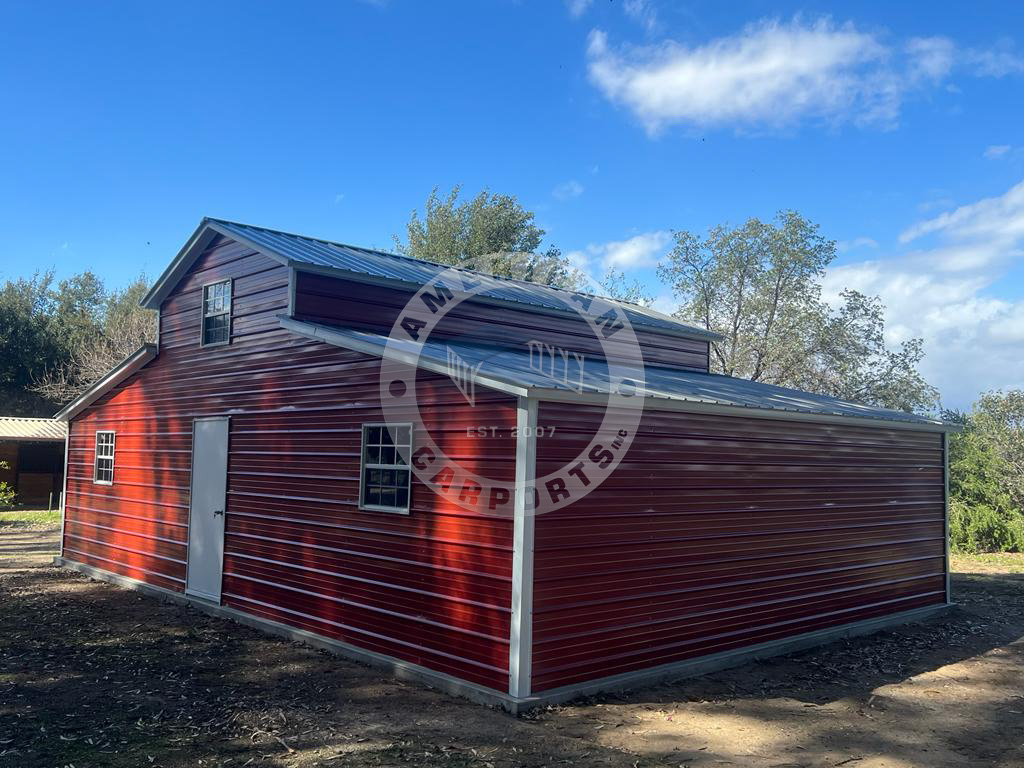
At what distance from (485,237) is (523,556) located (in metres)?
32.4

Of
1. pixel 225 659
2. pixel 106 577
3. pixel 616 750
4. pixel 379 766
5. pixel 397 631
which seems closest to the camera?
pixel 379 766

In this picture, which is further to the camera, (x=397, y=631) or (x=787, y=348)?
(x=787, y=348)

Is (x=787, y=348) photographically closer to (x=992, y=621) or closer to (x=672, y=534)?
(x=992, y=621)

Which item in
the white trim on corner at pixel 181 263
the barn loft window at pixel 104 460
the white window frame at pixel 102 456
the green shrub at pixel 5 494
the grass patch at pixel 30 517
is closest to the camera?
the white trim on corner at pixel 181 263

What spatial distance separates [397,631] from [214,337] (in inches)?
242

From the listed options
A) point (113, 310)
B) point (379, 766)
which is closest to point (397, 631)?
point (379, 766)

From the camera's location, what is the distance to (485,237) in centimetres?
3819

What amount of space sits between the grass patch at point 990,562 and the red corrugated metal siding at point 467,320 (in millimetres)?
8330

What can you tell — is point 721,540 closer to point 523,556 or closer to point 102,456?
point 523,556

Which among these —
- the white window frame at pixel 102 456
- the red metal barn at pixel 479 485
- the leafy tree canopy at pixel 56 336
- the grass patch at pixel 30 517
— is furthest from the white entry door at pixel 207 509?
the leafy tree canopy at pixel 56 336

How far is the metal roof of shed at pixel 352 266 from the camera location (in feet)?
35.6

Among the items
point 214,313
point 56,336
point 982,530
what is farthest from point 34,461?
point 982,530

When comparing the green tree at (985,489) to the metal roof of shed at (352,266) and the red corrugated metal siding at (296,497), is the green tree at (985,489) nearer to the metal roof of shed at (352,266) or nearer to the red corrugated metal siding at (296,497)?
the metal roof of shed at (352,266)

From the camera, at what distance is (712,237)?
26.5 m
